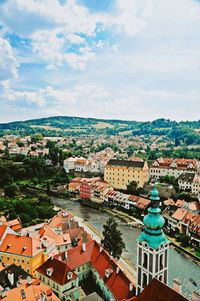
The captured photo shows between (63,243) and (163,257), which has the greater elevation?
(163,257)

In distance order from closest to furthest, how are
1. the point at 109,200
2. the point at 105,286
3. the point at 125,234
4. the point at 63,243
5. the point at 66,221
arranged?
the point at 105,286 < the point at 63,243 < the point at 66,221 < the point at 125,234 < the point at 109,200

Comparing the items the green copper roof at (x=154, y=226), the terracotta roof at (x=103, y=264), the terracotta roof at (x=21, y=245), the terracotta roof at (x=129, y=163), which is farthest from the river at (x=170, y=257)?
the terracotta roof at (x=129, y=163)

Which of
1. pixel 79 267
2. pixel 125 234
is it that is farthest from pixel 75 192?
pixel 79 267

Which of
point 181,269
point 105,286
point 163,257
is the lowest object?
point 181,269

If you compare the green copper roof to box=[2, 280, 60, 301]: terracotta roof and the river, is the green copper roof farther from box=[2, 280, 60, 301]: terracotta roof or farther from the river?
the river

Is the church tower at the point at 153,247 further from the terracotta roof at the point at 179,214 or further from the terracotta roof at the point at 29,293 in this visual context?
the terracotta roof at the point at 179,214

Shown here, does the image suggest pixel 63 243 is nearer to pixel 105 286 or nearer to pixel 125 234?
pixel 105 286

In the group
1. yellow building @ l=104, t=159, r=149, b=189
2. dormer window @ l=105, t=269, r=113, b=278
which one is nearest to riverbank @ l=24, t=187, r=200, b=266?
yellow building @ l=104, t=159, r=149, b=189

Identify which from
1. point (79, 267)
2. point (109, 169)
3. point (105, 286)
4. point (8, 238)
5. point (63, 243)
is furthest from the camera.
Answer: point (109, 169)
